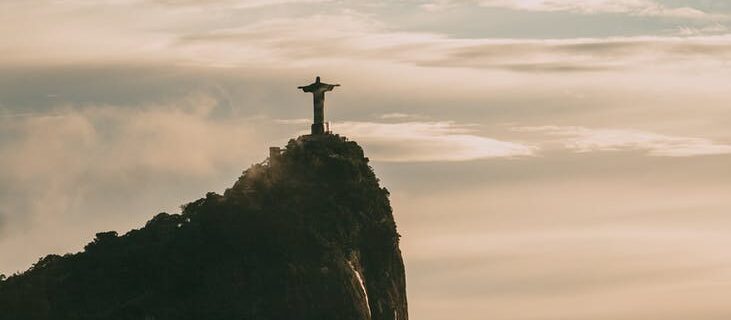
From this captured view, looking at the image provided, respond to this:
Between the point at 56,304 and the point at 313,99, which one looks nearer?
the point at 56,304

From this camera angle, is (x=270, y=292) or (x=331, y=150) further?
(x=331, y=150)

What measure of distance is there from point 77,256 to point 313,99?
57.3ft

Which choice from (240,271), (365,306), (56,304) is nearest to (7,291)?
(56,304)

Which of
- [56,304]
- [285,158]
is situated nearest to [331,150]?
[285,158]

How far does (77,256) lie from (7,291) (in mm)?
6097

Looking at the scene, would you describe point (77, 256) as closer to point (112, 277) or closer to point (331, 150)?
point (112, 277)

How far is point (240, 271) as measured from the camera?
10531 cm

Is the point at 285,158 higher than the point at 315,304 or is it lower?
higher

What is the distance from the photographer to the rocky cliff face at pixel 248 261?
103938 mm

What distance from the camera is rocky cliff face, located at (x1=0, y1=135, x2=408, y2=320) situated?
341ft

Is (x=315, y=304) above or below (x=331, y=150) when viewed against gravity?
below

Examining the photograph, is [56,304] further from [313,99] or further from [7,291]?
[313,99]

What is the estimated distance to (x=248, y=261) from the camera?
4161 inches

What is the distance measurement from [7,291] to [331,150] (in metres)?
21.8
